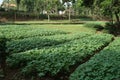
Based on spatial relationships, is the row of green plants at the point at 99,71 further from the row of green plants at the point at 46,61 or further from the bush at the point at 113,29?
the bush at the point at 113,29

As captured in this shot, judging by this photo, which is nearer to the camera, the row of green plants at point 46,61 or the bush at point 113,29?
the row of green plants at point 46,61

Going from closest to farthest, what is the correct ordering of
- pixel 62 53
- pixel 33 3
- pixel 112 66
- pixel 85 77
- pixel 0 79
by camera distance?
1. pixel 85 77
2. pixel 112 66
3. pixel 0 79
4. pixel 62 53
5. pixel 33 3

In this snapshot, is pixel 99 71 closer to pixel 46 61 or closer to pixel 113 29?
pixel 46 61

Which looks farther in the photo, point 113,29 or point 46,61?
A: point 113,29

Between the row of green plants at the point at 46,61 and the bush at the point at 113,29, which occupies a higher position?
the row of green plants at the point at 46,61

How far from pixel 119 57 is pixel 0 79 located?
4.50 meters

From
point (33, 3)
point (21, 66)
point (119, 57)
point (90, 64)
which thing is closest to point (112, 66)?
point (90, 64)

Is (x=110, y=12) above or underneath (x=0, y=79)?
above

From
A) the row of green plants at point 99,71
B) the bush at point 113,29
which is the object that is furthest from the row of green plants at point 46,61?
the bush at point 113,29

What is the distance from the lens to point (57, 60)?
995 cm

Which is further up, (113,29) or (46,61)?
(46,61)

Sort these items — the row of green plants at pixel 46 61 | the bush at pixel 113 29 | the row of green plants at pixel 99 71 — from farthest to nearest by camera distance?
the bush at pixel 113 29
the row of green plants at pixel 46 61
the row of green plants at pixel 99 71

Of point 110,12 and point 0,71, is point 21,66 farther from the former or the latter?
point 110,12

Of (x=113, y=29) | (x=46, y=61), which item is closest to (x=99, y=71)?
(x=46, y=61)
